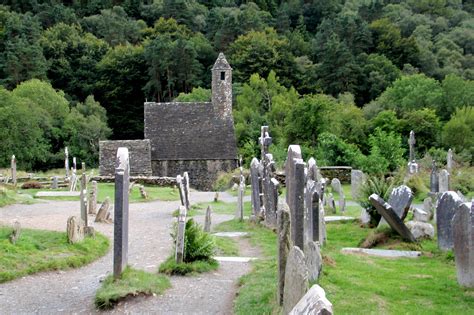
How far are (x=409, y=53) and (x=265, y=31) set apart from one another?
68.0 ft

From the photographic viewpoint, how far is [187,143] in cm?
4903

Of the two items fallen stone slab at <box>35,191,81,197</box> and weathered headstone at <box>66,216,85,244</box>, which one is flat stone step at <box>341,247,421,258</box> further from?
fallen stone slab at <box>35,191,81,197</box>

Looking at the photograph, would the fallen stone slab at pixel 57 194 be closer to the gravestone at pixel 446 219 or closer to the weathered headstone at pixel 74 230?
the weathered headstone at pixel 74 230

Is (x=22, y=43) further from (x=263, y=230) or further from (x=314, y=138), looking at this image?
(x=263, y=230)

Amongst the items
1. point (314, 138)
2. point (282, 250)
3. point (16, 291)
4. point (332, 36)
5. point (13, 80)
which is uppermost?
point (332, 36)

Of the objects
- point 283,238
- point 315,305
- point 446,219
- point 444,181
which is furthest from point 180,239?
point 444,181

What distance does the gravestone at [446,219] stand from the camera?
14045 millimetres

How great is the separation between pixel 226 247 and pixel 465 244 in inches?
233

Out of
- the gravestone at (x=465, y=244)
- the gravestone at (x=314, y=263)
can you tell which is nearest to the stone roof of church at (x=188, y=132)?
the gravestone at (x=465, y=244)

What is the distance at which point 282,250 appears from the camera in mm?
9367

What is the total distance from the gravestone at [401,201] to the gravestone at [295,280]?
836 centimetres

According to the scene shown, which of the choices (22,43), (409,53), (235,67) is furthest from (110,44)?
(409,53)

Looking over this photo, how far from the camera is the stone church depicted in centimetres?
4672

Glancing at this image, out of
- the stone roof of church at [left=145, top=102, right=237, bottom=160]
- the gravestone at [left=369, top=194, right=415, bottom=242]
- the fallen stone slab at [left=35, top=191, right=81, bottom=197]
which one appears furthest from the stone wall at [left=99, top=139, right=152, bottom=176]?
the gravestone at [left=369, top=194, right=415, bottom=242]
